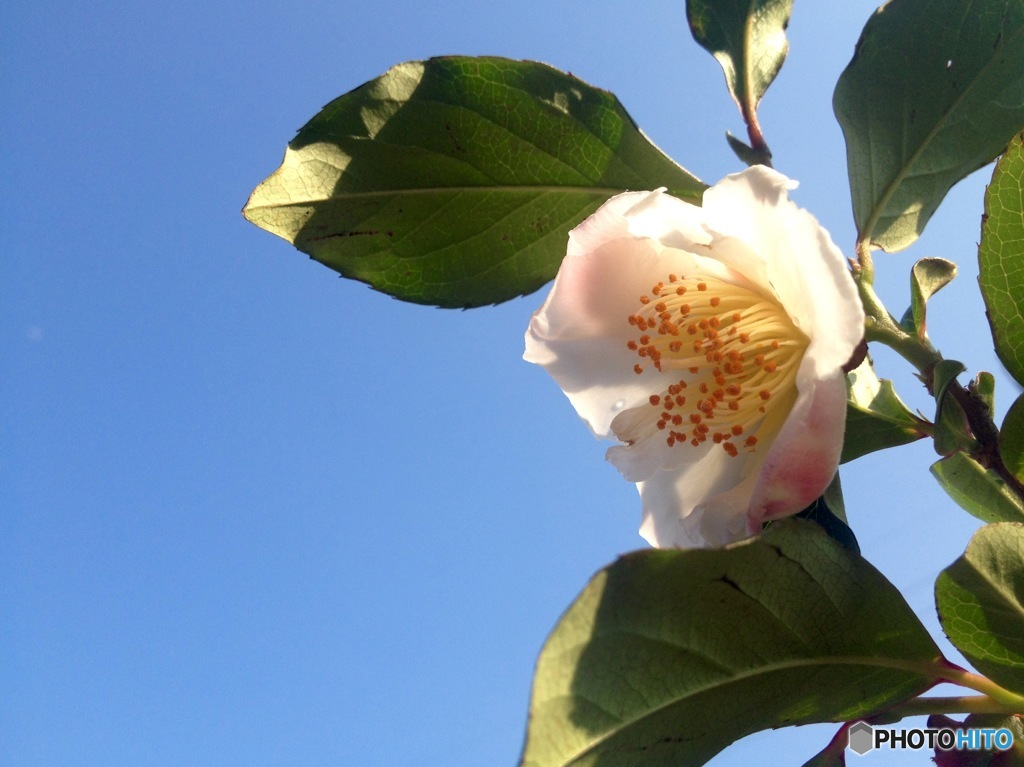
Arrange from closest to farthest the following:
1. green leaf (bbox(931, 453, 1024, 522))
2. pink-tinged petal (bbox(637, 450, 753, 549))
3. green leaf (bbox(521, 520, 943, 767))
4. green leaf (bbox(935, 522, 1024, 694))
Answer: green leaf (bbox(521, 520, 943, 767))
green leaf (bbox(935, 522, 1024, 694))
pink-tinged petal (bbox(637, 450, 753, 549))
green leaf (bbox(931, 453, 1024, 522))

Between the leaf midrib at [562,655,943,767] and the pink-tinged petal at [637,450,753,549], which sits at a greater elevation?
the pink-tinged petal at [637,450,753,549]

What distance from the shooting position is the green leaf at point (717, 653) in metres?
0.55

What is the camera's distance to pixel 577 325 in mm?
920

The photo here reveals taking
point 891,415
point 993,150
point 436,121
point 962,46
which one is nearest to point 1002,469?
point 891,415

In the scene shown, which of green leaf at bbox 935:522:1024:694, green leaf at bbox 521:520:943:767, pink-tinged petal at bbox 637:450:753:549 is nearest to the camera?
green leaf at bbox 521:520:943:767

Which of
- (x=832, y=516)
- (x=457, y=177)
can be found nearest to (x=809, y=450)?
(x=832, y=516)

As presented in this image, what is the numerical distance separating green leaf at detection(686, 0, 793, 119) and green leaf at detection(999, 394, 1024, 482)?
18.3 inches

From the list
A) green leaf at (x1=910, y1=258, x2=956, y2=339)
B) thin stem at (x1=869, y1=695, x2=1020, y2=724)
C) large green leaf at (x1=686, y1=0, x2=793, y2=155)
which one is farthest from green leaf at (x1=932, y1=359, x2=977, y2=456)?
large green leaf at (x1=686, y1=0, x2=793, y2=155)

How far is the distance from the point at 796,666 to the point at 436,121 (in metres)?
0.66

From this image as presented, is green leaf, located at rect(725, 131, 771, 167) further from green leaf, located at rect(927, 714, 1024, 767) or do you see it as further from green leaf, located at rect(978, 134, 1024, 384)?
green leaf, located at rect(927, 714, 1024, 767)

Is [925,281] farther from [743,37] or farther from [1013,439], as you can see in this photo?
[743,37]

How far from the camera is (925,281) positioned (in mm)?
812

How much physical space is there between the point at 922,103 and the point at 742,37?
22cm

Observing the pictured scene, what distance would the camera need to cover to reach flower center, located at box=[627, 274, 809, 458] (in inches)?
34.2
